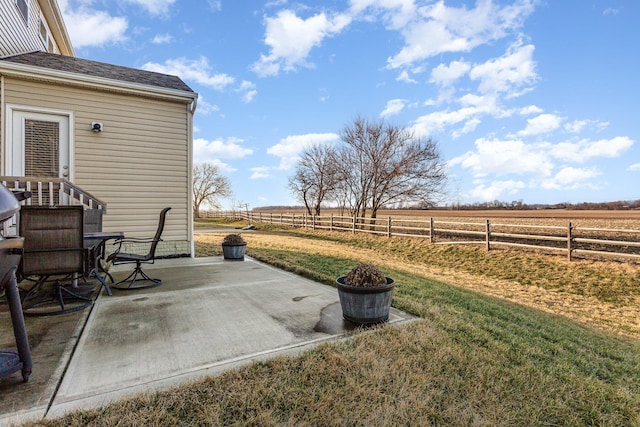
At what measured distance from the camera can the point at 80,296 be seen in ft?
10.7

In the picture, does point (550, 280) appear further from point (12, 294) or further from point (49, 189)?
point (49, 189)

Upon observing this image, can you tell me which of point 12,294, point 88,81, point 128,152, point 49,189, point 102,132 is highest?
point 88,81

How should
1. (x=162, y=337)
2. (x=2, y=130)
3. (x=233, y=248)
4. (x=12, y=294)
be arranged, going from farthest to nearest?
(x=233, y=248)
(x=2, y=130)
(x=162, y=337)
(x=12, y=294)

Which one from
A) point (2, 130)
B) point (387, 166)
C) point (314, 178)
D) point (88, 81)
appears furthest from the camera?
point (314, 178)

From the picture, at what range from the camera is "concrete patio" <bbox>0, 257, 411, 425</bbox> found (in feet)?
5.54

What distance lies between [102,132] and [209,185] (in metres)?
28.0

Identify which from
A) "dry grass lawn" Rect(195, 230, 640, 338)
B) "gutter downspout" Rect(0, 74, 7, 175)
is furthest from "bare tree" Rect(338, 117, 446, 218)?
"gutter downspout" Rect(0, 74, 7, 175)

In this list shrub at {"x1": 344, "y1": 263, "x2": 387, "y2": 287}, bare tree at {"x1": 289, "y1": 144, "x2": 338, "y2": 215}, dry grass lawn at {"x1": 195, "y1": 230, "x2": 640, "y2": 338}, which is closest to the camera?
shrub at {"x1": 344, "y1": 263, "x2": 387, "y2": 287}

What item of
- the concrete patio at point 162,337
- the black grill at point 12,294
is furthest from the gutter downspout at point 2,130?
the black grill at point 12,294

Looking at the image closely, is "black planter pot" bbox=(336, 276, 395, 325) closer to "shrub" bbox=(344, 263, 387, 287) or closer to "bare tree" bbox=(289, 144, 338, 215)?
"shrub" bbox=(344, 263, 387, 287)

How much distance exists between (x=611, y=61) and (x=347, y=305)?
949cm

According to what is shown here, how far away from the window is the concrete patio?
6948 mm

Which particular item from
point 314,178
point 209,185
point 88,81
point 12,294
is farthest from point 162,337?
point 209,185

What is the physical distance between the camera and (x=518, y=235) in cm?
914
